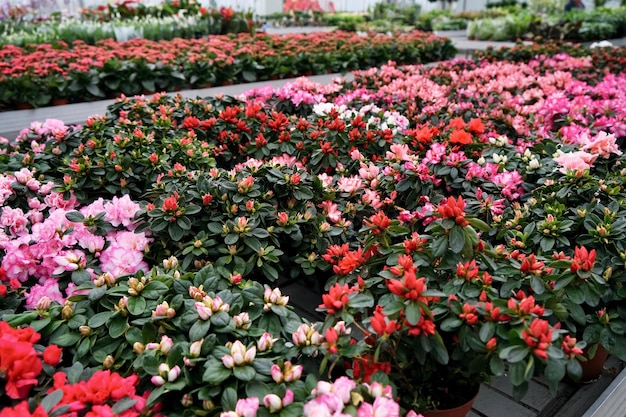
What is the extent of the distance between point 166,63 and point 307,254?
144 inches

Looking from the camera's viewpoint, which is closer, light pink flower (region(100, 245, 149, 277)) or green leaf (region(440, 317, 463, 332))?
green leaf (region(440, 317, 463, 332))

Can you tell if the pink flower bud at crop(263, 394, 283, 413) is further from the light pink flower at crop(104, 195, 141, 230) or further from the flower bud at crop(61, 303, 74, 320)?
the light pink flower at crop(104, 195, 141, 230)

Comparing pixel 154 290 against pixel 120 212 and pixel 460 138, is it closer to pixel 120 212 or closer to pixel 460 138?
pixel 120 212

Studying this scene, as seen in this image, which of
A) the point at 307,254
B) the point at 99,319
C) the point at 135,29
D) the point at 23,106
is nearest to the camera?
the point at 99,319

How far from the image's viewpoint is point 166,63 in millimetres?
5055

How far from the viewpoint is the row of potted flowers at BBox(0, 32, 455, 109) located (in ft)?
14.4

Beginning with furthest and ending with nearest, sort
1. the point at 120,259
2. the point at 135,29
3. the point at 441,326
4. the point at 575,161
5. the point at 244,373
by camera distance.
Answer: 1. the point at 135,29
2. the point at 575,161
3. the point at 120,259
4. the point at 441,326
5. the point at 244,373

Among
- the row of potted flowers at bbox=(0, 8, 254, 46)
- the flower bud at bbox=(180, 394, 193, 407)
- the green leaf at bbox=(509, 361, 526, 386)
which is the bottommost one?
the flower bud at bbox=(180, 394, 193, 407)

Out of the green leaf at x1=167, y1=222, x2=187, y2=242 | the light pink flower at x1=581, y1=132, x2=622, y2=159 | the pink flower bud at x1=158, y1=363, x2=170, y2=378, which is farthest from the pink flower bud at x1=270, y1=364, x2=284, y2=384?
the light pink flower at x1=581, y1=132, x2=622, y2=159

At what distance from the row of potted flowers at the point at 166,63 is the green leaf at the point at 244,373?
3.74 metres

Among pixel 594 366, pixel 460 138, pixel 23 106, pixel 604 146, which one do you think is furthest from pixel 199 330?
pixel 23 106

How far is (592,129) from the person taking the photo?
3.02m

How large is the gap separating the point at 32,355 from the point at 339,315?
710 mm

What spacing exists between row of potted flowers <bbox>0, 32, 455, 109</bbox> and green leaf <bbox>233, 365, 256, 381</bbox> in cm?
374
